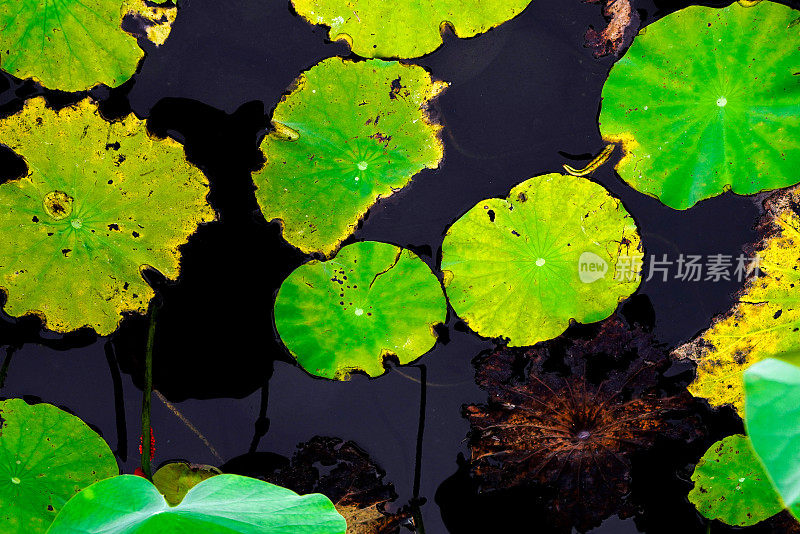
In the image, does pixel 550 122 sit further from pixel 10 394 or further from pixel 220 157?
pixel 10 394

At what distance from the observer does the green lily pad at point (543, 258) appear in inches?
56.9

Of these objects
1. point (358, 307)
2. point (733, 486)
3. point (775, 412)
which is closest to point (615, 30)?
point (358, 307)

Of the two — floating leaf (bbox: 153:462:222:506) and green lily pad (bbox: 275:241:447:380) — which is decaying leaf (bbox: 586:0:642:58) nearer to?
green lily pad (bbox: 275:241:447:380)

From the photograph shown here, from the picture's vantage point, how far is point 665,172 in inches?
56.9

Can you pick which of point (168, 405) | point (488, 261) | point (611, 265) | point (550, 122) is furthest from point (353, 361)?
point (550, 122)

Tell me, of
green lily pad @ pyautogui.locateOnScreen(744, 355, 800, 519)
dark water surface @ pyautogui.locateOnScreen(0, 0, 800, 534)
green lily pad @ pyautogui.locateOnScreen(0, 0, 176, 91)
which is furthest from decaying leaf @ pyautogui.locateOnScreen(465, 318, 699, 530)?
green lily pad @ pyautogui.locateOnScreen(0, 0, 176, 91)

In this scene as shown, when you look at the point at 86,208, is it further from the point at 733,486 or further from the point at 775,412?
the point at 733,486

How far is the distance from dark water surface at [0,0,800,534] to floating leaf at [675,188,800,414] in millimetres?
40

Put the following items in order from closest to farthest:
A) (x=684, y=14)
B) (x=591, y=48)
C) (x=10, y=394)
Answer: (x=684, y=14) < (x=591, y=48) < (x=10, y=394)

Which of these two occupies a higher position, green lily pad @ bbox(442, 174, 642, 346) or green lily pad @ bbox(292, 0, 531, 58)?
green lily pad @ bbox(292, 0, 531, 58)

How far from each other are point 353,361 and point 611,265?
708 mm

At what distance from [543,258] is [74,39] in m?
1.24

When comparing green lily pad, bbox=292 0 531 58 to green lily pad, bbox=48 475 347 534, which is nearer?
green lily pad, bbox=48 475 347 534

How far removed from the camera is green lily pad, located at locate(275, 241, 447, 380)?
147 cm
